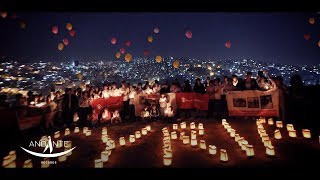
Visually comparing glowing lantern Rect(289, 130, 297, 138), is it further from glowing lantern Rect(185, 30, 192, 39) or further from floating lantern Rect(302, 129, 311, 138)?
glowing lantern Rect(185, 30, 192, 39)

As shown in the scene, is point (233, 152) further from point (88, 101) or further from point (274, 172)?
point (88, 101)

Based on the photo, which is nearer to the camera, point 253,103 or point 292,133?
point 292,133

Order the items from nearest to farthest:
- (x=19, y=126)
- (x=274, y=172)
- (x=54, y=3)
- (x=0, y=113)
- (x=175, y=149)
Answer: (x=274, y=172), (x=54, y=3), (x=175, y=149), (x=0, y=113), (x=19, y=126)

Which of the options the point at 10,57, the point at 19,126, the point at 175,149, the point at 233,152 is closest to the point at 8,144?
the point at 19,126

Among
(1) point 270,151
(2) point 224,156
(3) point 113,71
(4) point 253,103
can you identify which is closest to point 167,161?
(2) point 224,156

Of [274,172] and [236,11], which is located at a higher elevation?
[236,11]

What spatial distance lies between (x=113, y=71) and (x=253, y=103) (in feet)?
60.5

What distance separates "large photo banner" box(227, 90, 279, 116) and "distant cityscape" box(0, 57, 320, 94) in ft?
10.6

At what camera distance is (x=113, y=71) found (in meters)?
24.9

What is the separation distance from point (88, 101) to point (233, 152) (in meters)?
6.31

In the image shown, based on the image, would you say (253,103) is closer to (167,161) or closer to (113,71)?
(167,161)

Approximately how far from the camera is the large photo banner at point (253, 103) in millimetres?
8234

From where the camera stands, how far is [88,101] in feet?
32.1

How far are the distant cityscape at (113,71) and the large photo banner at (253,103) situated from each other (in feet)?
10.6
